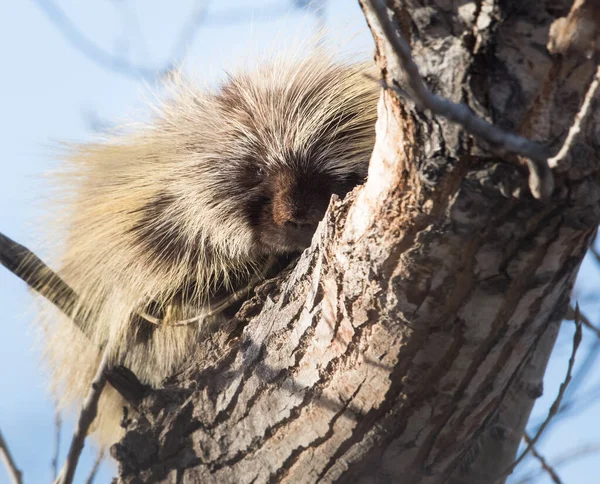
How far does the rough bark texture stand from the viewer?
0.86 m

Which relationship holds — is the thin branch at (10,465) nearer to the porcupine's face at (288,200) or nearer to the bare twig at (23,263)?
the bare twig at (23,263)

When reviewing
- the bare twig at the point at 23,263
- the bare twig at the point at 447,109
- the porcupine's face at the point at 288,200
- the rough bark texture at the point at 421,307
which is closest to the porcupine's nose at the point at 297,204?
the porcupine's face at the point at 288,200

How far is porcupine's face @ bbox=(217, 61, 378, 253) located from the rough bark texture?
466 millimetres

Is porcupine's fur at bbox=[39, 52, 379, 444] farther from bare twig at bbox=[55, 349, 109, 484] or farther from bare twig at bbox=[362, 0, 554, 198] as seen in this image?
bare twig at bbox=[362, 0, 554, 198]

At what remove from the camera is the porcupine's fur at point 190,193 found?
2270mm

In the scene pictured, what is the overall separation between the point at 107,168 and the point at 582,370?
164cm

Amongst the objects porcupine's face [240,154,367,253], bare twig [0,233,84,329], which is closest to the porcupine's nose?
porcupine's face [240,154,367,253]

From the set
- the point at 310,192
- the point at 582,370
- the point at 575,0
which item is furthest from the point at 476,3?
the point at 310,192

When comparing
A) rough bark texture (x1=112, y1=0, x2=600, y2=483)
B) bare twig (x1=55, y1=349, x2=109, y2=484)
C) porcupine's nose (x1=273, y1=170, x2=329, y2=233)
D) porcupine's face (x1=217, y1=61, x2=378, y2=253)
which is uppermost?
porcupine's face (x1=217, y1=61, x2=378, y2=253)

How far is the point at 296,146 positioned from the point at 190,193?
395 mm

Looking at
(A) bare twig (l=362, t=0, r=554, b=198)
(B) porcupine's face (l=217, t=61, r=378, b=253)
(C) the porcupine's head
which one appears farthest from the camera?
(C) the porcupine's head

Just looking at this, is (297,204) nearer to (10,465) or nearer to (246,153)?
(246,153)

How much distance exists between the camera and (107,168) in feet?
7.93

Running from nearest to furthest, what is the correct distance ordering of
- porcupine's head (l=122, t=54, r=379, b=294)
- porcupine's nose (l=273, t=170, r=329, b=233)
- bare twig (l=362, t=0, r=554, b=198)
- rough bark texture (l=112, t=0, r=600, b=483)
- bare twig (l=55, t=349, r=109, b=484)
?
bare twig (l=362, t=0, r=554, b=198), rough bark texture (l=112, t=0, r=600, b=483), bare twig (l=55, t=349, r=109, b=484), porcupine's nose (l=273, t=170, r=329, b=233), porcupine's head (l=122, t=54, r=379, b=294)
